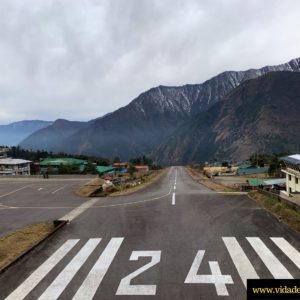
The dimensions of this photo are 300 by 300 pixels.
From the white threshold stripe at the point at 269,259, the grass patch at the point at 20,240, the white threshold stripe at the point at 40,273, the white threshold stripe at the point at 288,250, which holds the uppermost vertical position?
the grass patch at the point at 20,240

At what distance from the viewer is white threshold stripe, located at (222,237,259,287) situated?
1131 cm

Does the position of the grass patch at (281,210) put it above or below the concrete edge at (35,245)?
below

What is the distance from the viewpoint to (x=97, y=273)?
11820mm

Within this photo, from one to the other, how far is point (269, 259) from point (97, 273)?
613 centimetres

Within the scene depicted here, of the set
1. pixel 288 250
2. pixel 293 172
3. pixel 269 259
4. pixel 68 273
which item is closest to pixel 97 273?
pixel 68 273

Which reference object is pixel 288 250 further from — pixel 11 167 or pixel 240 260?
pixel 11 167

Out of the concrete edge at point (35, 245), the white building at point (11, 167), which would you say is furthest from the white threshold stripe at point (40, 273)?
the white building at point (11, 167)

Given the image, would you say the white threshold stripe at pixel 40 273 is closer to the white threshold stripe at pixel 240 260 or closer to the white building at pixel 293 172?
the white threshold stripe at pixel 240 260

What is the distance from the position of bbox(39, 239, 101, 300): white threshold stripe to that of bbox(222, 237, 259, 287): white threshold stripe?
18.0ft

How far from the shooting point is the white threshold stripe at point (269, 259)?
11329 millimetres

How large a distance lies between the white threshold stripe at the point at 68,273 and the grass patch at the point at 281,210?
9896 millimetres

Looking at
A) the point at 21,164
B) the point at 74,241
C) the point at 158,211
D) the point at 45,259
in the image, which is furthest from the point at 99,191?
the point at 21,164

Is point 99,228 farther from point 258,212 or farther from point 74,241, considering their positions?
point 258,212

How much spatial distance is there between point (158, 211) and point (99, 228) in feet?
19.7
